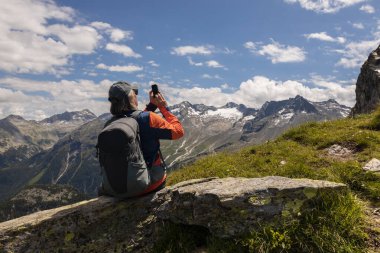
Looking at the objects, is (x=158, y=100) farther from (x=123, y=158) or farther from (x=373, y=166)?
(x=373, y=166)

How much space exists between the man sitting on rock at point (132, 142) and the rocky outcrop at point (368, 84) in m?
33.1

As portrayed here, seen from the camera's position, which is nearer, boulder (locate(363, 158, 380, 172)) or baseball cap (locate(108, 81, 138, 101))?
baseball cap (locate(108, 81, 138, 101))

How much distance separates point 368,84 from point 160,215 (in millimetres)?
39720

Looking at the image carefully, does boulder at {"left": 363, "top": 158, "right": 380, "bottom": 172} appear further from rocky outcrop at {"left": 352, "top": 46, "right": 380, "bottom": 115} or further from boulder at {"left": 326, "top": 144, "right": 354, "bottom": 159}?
rocky outcrop at {"left": 352, "top": 46, "right": 380, "bottom": 115}

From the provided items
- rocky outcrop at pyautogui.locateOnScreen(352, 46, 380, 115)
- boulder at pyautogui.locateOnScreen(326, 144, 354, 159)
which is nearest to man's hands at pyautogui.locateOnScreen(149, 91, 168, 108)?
boulder at pyautogui.locateOnScreen(326, 144, 354, 159)

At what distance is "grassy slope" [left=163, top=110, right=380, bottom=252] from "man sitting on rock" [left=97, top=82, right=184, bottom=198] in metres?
2.01

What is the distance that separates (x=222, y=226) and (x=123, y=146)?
325 centimetres

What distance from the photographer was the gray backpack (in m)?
9.94

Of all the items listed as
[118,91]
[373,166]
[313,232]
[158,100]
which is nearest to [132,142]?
[118,91]

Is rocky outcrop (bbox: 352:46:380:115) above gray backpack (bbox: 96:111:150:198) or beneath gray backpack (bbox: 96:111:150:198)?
above

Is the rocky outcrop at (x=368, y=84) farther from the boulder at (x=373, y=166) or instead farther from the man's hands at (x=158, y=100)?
the man's hands at (x=158, y=100)

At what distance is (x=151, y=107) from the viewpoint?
12023 millimetres

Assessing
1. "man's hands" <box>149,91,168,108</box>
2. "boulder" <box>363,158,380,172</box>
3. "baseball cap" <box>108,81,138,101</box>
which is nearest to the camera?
"baseball cap" <box>108,81,138,101</box>

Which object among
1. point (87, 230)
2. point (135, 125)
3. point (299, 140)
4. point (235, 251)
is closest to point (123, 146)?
point (135, 125)
